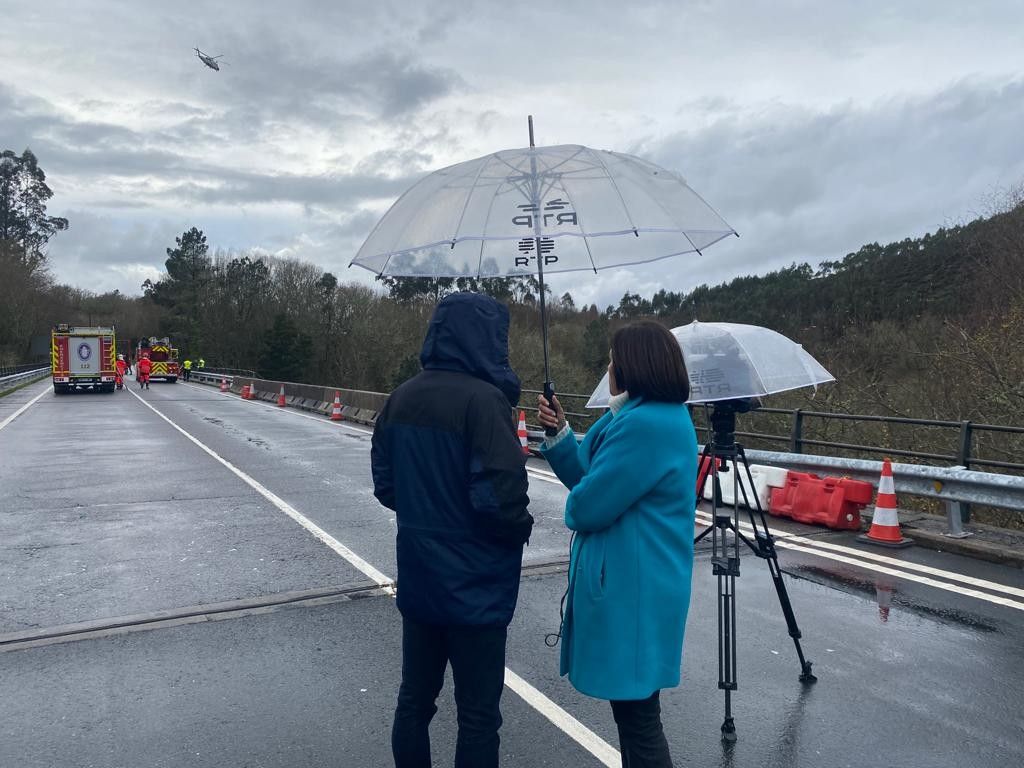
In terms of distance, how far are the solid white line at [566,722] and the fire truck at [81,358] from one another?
3926 cm

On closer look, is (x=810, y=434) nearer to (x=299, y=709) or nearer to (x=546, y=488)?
(x=546, y=488)

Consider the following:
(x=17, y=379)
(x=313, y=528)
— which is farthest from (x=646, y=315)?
(x=17, y=379)

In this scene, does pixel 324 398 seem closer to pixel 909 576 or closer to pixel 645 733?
pixel 909 576

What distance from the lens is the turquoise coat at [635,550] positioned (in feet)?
9.19

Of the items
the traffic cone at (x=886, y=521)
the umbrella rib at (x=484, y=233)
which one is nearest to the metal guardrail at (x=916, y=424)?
the traffic cone at (x=886, y=521)

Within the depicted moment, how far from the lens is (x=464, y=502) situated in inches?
114

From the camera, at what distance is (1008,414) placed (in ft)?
42.7

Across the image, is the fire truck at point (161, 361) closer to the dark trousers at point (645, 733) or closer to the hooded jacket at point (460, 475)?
the hooded jacket at point (460, 475)

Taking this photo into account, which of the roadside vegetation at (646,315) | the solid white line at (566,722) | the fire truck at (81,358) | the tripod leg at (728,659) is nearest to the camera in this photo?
the solid white line at (566,722)

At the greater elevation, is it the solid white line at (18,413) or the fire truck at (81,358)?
the fire truck at (81,358)

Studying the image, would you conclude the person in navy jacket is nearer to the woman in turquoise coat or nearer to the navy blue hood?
the navy blue hood

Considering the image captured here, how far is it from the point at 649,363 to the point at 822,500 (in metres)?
6.80

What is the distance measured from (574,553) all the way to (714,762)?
1427 mm

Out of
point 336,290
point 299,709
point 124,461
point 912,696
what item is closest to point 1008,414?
point 912,696
